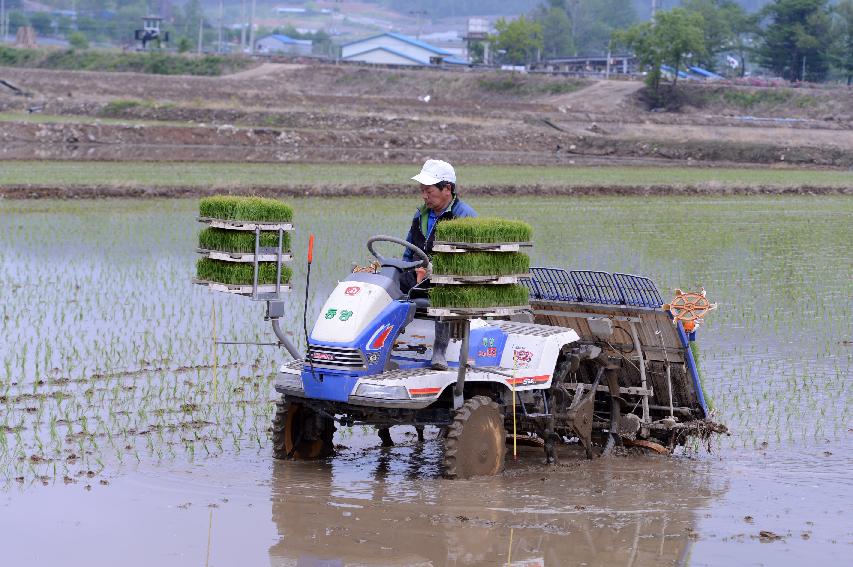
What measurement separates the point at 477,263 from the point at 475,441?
3.74 feet

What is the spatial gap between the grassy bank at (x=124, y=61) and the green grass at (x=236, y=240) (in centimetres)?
7609

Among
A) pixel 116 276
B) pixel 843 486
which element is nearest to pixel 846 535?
pixel 843 486

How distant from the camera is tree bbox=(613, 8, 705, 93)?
233ft

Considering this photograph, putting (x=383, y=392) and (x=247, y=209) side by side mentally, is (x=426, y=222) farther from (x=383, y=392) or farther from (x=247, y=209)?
(x=383, y=392)

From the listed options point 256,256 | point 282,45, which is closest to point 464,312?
point 256,256

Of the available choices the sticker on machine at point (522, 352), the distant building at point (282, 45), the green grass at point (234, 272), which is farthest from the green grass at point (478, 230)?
the distant building at point (282, 45)

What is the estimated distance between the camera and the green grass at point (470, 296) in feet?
24.4

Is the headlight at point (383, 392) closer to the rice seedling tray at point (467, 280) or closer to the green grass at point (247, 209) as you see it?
the rice seedling tray at point (467, 280)

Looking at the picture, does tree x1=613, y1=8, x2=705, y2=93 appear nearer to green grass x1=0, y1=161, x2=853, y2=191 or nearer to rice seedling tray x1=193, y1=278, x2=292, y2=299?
green grass x1=0, y1=161, x2=853, y2=191

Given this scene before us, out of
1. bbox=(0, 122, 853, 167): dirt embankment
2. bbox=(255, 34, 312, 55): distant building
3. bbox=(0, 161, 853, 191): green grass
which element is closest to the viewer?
bbox=(0, 161, 853, 191): green grass

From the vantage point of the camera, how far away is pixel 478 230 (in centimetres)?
739

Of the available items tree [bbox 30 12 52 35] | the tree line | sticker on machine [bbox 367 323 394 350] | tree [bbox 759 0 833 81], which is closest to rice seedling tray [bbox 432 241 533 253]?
sticker on machine [bbox 367 323 394 350]

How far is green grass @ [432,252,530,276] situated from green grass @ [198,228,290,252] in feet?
3.52

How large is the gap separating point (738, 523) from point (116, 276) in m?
10.6
